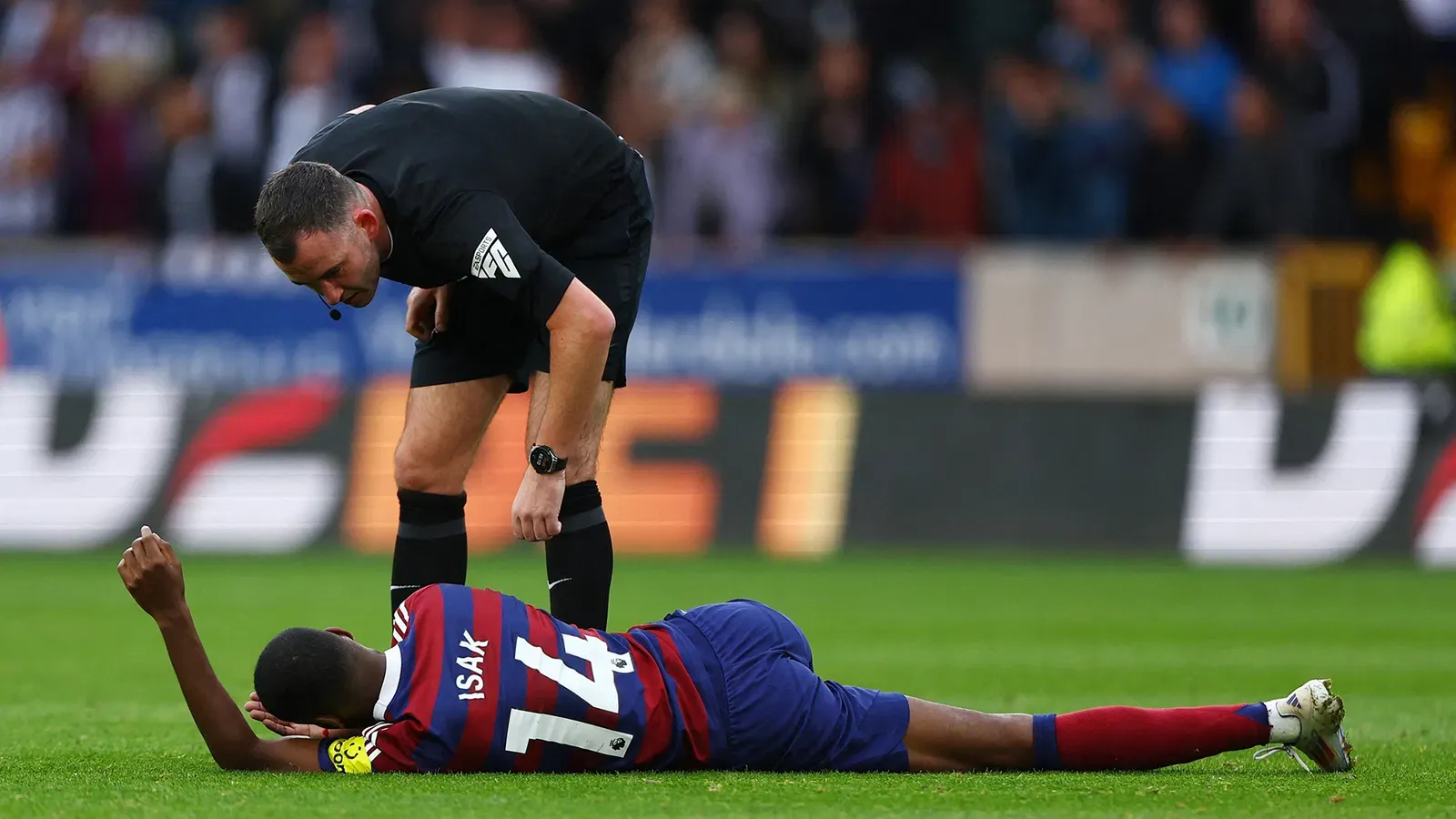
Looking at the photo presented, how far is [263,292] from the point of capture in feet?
53.4

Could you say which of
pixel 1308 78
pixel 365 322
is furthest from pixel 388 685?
pixel 1308 78

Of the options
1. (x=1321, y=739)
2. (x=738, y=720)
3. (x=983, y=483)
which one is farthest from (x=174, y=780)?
(x=983, y=483)

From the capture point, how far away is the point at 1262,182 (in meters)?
16.1

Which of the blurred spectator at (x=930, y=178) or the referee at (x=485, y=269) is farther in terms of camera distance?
the blurred spectator at (x=930, y=178)

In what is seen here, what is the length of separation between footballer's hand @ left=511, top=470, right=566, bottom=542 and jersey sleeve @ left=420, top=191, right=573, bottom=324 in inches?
17.9

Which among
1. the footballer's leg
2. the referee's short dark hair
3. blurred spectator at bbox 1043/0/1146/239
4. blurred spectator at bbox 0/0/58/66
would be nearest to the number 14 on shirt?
the footballer's leg

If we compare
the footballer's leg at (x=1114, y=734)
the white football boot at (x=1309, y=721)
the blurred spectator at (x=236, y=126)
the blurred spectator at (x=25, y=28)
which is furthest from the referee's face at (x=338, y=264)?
the blurred spectator at (x=25, y=28)

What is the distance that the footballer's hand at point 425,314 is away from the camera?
6.37m

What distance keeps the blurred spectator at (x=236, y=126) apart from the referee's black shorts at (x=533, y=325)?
413 inches

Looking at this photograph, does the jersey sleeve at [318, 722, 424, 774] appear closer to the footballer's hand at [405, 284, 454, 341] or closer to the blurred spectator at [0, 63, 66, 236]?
the footballer's hand at [405, 284, 454, 341]

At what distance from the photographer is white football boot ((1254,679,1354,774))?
17.5ft

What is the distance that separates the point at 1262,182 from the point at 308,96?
7.48 meters

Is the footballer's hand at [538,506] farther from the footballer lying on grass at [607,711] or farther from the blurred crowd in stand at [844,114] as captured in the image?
the blurred crowd in stand at [844,114]

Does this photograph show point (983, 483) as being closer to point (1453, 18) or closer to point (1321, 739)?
point (1453, 18)
